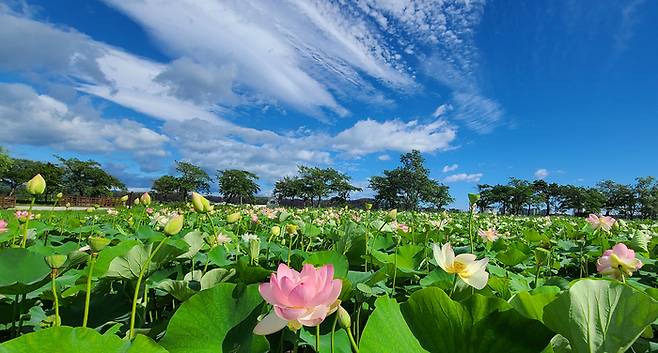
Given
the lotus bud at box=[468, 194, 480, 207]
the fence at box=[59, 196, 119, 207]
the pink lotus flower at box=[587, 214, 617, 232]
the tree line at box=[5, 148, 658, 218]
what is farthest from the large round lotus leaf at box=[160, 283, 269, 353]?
the tree line at box=[5, 148, 658, 218]

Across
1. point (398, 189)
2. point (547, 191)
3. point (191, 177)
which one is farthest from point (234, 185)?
point (547, 191)

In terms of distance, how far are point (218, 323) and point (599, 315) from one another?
2.13 ft

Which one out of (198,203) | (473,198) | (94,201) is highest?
(473,198)

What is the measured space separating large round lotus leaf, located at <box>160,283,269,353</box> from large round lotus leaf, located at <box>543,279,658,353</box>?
507 mm

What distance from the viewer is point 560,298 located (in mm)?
601

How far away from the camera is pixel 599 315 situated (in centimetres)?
60

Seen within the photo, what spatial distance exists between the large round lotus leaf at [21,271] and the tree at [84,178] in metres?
61.4

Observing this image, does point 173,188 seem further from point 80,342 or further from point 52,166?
point 80,342

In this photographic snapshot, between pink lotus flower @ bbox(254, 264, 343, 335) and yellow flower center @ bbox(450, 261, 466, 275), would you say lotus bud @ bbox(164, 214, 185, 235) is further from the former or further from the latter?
yellow flower center @ bbox(450, 261, 466, 275)

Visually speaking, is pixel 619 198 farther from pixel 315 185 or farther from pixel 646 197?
pixel 315 185

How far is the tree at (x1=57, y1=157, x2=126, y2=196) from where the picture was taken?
54938 mm

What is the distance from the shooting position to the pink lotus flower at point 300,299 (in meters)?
0.59

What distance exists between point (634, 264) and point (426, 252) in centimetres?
75

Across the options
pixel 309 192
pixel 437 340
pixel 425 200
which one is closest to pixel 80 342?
pixel 437 340
